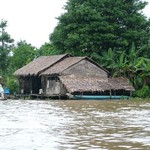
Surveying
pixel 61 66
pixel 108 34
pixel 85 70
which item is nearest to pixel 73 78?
pixel 61 66

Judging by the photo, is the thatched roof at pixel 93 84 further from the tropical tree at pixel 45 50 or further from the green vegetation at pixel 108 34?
the tropical tree at pixel 45 50

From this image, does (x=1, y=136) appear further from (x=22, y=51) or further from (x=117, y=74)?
(x=22, y=51)

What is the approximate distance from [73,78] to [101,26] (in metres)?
6.16

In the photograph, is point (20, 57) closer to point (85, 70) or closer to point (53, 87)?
point (53, 87)

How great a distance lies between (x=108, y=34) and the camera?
33.8m

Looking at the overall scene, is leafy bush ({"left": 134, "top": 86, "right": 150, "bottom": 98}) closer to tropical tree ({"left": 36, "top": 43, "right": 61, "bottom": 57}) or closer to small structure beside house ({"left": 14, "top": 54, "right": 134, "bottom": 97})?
small structure beside house ({"left": 14, "top": 54, "right": 134, "bottom": 97})

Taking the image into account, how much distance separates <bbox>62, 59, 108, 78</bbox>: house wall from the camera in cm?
3138

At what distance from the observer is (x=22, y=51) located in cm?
4341

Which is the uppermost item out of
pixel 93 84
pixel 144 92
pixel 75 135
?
pixel 93 84

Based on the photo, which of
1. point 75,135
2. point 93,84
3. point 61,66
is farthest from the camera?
point 61,66

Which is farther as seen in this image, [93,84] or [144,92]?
[144,92]

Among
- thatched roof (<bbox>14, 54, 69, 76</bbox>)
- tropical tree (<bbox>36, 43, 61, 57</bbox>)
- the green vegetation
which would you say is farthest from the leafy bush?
tropical tree (<bbox>36, 43, 61, 57</bbox>)

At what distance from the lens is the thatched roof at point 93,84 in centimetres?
2938

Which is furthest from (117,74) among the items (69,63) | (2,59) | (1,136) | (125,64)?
(1,136)
